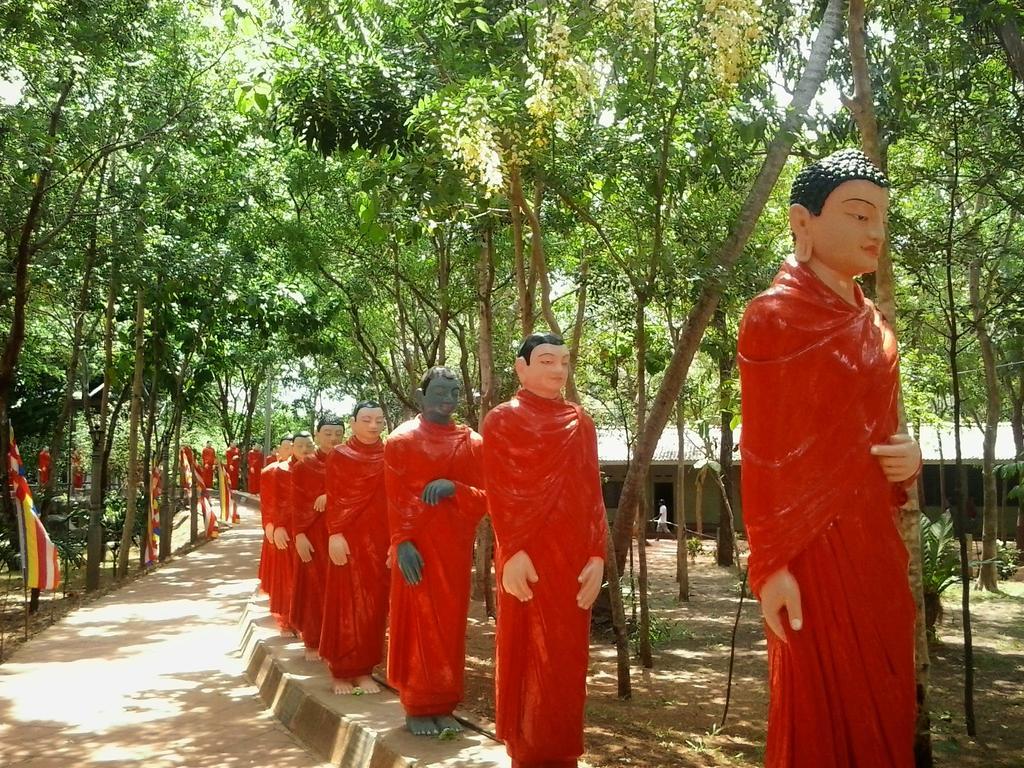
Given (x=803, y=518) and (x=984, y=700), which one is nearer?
(x=803, y=518)

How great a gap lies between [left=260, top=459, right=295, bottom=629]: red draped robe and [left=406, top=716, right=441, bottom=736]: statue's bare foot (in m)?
3.65

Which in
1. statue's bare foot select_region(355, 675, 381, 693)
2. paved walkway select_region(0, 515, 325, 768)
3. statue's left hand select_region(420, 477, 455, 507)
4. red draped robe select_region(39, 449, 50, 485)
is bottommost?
paved walkway select_region(0, 515, 325, 768)

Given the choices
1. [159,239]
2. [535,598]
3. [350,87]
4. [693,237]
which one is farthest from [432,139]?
[159,239]

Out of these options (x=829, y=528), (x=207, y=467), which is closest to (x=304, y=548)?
(x=829, y=528)

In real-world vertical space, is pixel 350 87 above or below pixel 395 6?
below

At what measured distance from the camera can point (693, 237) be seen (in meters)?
8.31

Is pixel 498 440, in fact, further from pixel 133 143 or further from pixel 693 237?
pixel 133 143

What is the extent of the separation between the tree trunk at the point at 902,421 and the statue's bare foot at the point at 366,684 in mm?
3620

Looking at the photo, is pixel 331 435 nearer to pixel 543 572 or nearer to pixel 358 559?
pixel 358 559

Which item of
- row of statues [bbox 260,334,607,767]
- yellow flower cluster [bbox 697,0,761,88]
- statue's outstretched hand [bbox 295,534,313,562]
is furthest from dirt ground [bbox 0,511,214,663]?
yellow flower cluster [bbox 697,0,761,88]

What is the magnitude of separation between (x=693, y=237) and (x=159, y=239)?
7.62 metres

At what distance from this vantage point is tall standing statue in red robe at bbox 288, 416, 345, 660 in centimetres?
833

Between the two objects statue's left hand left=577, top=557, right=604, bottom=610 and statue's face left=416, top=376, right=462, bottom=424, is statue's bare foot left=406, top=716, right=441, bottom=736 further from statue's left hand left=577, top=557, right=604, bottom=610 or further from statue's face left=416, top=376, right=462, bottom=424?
statue's face left=416, top=376, right=462, bottom=424

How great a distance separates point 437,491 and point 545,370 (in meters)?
1.28
